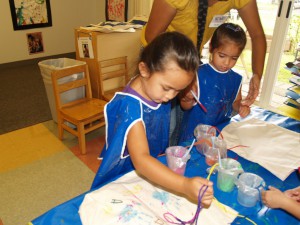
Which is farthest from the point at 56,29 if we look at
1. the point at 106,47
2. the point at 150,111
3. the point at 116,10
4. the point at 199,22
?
the point at 150,111

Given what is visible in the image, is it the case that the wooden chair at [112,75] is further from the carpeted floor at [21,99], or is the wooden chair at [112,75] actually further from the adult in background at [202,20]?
the adult in background at [202,20]

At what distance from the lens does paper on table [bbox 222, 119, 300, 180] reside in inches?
41.8

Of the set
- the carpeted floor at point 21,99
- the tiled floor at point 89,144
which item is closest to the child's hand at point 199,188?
the tiled floor at point 89,144

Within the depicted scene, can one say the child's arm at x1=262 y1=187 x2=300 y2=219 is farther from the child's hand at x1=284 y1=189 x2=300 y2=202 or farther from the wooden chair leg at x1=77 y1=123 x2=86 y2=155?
the wooden chair leg at x1=77 y1=123 x2=86 y2=155

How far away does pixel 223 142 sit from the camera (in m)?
1.12

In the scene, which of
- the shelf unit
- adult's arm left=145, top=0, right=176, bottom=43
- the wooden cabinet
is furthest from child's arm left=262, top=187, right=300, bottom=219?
the wooden cabinet

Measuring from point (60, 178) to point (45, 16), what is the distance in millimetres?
3095

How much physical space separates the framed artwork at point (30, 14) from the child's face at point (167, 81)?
375 cm

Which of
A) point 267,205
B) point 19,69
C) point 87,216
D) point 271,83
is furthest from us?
point 19,69

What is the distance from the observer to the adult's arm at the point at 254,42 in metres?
1.45

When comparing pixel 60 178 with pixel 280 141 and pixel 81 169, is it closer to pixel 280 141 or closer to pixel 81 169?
pixel 81 169

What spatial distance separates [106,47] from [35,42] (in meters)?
2.27

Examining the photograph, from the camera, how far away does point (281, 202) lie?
856 mm

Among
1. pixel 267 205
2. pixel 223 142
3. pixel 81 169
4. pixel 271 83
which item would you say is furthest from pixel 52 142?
pixel 271 83
